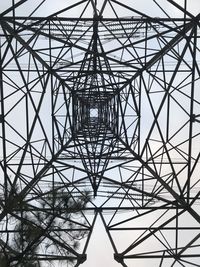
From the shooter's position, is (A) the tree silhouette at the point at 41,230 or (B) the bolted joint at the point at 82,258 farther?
(B) the bolted joint at the point at 82,258

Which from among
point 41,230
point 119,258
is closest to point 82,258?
point 119,258

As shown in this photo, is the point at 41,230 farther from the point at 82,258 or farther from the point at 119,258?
the point at 119,258

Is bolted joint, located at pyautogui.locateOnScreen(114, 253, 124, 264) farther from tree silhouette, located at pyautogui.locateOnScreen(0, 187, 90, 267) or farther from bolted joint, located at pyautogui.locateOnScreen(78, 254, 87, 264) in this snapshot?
tree silhouette, located at pyautogui.locateOnScreen(0, 187, 90, 267)

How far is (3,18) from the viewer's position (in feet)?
41.7

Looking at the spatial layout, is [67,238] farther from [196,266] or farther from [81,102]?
[81,102]

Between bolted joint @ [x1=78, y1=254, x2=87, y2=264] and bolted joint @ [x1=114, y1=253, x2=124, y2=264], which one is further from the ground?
bolted joint @ [x1=78, y1=254, x2=87, y2=264]

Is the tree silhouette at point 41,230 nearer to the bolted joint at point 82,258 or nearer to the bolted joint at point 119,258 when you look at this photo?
the bolted joint at point 82,258

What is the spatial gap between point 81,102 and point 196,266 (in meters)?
13.6

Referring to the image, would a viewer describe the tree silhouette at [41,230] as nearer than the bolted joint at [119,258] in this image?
Yes

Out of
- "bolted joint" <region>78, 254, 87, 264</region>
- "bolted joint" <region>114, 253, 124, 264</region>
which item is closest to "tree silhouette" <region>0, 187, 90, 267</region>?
"bolted joint" <region>78, 254, 87, 264</region>

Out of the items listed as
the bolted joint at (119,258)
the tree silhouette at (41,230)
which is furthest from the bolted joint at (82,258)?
the bolted joint at (119,258)

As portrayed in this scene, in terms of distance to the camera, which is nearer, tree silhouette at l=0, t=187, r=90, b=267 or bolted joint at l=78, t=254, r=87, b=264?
tree silhouette at l=0, t=187, r=90, b=267

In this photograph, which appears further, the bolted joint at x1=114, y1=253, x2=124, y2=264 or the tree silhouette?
the bolted joint at x1=114, y1=253, x2=124, y2=264

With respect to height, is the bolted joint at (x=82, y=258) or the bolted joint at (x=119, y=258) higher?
the bolted joint at (x=82, y=258)
